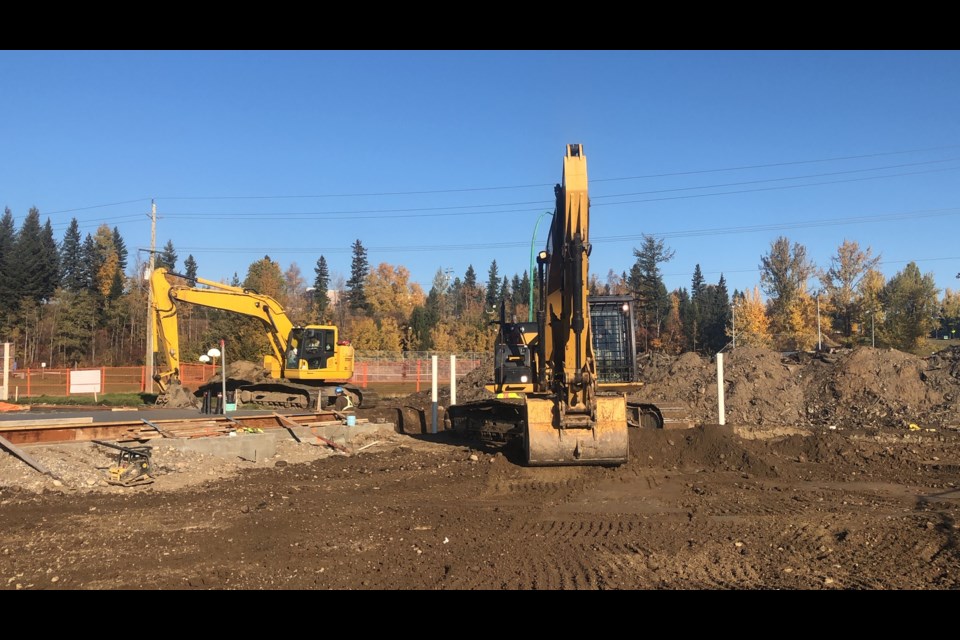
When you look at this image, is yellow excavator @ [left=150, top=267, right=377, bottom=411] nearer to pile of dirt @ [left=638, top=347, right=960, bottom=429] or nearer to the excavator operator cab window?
the excavator operator cab window

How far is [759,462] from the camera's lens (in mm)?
12414

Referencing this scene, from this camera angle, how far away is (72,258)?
9881 centimetres

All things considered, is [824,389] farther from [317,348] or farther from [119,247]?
[119,247]

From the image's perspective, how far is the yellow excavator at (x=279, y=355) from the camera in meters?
23.3

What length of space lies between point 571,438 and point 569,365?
127 cm

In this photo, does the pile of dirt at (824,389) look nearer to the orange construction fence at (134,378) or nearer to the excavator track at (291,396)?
the excavator track at (291,396)

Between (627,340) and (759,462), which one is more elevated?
(627,340)

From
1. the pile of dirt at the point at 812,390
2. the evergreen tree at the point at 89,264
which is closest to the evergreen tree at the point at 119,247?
the evergreen tree at the point at 89,264

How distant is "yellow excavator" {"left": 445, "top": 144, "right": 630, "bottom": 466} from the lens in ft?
34.7

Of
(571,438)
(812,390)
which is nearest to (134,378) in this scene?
(571,438)
